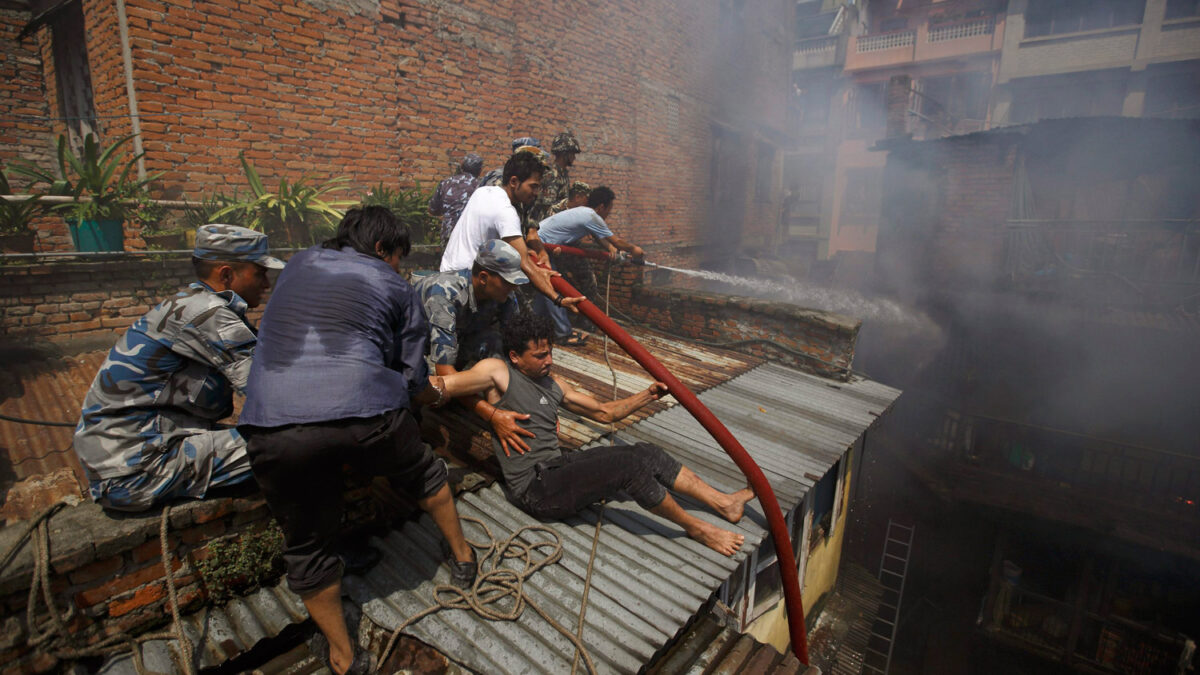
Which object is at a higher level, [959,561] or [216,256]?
[216,256]

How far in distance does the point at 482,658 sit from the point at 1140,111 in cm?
2622

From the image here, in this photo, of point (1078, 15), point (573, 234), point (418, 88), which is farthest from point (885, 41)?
point (573, 234)

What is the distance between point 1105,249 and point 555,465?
A: 1241cm

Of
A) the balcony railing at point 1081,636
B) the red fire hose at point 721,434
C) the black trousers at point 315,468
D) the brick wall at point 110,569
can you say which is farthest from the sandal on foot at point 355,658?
the balcony railing at point 1081,636

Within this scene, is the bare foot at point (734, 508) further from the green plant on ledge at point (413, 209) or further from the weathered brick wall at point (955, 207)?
the weathered brick wall at point (955, 207)

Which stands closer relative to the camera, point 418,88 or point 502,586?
point 502,586

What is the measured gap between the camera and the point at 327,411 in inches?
83.1

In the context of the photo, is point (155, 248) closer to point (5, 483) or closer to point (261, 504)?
point (5, 483)

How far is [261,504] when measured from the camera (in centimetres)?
252

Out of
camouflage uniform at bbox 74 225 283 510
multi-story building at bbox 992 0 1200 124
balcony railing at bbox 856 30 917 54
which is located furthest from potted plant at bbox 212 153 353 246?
balcony railing at bbox 856 30 917 54

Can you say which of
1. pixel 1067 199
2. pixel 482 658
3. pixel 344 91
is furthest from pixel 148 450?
pixel 1067 199

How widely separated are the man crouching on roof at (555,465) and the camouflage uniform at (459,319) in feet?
1.26

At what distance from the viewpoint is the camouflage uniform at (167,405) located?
219 centimetres

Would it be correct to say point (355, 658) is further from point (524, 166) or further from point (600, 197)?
point (600, 197)
